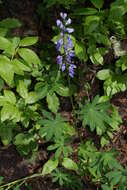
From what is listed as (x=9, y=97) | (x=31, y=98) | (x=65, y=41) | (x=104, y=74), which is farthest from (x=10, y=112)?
(x=104, y=74)

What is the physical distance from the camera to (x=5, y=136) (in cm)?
348

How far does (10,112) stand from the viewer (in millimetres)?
3197

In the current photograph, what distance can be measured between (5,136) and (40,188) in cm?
64

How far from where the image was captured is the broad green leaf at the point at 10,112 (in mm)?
3129

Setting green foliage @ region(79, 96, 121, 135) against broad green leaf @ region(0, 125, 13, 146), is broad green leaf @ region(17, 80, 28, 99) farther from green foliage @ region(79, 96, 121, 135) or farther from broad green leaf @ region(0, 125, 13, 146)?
green foliage @ region(79, 96, 121, 135)

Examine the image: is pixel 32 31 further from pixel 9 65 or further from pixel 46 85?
pixel 9 65

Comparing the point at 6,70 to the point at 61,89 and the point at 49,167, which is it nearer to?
the point at 61,89

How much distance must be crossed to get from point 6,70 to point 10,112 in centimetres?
58

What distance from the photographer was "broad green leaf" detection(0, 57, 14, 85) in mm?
2688

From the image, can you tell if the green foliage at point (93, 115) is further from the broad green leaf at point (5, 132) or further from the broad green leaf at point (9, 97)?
the broad green leaf at point (5, 132)

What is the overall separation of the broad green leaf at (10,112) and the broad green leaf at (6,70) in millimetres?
503

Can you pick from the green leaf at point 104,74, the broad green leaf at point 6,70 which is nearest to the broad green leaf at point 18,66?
the broad green leaf at point 6,70

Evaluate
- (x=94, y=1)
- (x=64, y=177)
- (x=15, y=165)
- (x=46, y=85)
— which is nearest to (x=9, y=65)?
(x=46, y=85)

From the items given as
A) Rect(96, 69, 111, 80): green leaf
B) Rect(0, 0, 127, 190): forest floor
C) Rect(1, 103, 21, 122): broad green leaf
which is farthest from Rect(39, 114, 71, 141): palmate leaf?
Rect(0, 0, 127, 190): forest floor
